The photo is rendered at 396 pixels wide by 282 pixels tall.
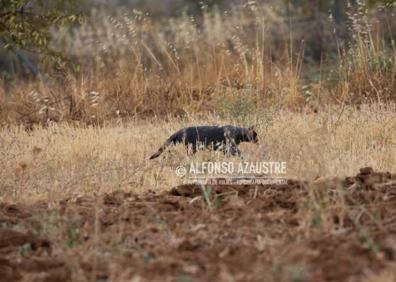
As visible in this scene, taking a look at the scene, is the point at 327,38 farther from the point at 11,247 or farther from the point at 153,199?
the point at 11,247

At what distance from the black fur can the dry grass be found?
0.34 feet

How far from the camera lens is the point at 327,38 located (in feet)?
47.9

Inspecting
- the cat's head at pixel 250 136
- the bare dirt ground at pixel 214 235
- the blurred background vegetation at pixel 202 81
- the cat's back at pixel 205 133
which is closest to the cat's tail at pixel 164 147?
the cat's back at pixel 205 133

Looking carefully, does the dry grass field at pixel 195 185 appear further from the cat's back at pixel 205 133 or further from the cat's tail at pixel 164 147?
the cat's back at pixel 205 133

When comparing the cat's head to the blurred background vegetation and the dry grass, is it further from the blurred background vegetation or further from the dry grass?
the blurred background vegetation

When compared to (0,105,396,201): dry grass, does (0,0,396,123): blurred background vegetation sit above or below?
above

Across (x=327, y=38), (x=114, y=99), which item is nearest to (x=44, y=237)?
(x=114, y=99)

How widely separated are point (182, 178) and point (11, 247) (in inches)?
78.9

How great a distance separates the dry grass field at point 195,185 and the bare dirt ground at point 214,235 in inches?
0.5

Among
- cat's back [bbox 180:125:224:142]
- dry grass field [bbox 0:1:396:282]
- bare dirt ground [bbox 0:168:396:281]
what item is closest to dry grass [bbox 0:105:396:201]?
dry grass field [bbox 0:1:396:282]

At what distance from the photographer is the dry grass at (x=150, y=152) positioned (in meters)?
5.75

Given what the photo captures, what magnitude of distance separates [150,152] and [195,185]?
6.37 ft

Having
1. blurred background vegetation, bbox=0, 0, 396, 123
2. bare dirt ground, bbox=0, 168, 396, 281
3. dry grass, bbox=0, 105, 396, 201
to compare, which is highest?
blurred background vegetation, bbox=0, 0, 396, 123

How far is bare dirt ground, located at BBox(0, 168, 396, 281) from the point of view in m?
3.37
